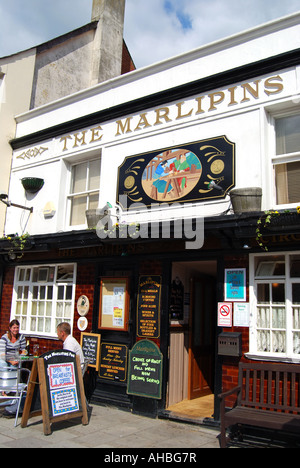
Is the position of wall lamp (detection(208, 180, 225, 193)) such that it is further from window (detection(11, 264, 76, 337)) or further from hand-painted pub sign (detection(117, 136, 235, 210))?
window (detection(11, 264, 76, 337))

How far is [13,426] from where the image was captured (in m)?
6.00

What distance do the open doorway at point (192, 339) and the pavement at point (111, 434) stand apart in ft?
1.88

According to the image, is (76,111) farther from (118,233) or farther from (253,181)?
(253,181)

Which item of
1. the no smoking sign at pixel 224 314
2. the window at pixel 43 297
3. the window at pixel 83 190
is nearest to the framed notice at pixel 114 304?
the window at pixel 43 297

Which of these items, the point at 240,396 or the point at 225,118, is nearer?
the point at 240,396

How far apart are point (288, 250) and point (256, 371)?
71.3 inches

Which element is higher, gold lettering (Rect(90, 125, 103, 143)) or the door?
gold lettering (Rect(90, 125, 103, 143))

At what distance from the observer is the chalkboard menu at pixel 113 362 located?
7309 millimetres

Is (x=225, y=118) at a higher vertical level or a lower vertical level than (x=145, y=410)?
higher

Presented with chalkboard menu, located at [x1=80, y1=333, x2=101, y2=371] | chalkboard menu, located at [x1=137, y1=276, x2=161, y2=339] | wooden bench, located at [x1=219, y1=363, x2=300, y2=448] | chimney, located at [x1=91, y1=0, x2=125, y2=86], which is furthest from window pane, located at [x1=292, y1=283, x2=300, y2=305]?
chimney, located at [x1=91, y1=0, x2=125, y2=86]

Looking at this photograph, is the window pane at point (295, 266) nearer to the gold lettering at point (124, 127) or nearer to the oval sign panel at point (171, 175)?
the oval sign panel at point (171, 175)

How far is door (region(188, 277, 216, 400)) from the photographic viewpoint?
7.80 m

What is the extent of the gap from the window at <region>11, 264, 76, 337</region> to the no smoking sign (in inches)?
132
